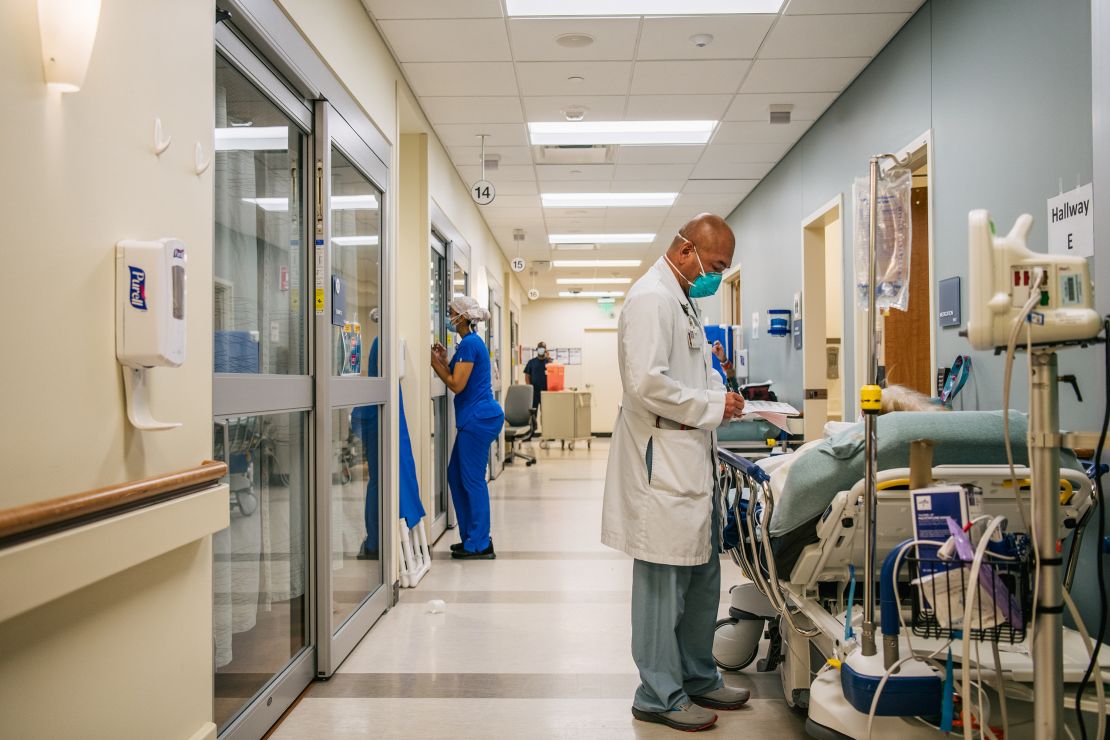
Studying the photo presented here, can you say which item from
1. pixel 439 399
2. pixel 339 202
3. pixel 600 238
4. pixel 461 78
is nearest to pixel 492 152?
pixel 461 78

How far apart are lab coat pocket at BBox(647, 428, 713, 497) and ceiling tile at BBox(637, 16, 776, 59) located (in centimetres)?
223

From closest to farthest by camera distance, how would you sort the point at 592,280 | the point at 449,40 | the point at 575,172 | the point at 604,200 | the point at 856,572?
the point at 856,572 < the point at 449,40 < the point at 575,172 < the point at 604,200 < the point at 592,280

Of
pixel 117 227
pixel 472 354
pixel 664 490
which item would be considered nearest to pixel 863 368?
pixel 472 354

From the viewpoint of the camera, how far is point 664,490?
240 centimetres

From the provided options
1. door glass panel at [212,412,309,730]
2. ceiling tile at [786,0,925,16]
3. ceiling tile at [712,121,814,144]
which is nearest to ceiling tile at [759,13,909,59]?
ceiling tile at [786,0,925,16]

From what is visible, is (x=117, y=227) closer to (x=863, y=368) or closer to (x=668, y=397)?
(x=668, y=397)

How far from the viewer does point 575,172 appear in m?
6.45

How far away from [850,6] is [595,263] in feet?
26.4

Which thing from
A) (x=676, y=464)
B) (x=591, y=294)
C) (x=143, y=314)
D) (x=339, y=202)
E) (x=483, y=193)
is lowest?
(x=676, y=464)

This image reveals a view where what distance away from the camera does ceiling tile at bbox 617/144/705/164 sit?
582 cm

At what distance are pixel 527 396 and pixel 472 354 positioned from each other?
4902 millimetres

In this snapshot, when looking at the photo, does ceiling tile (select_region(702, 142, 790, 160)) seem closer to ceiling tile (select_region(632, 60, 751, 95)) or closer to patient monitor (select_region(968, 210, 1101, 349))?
ceiling tile (select_region(632, 60, 751, 95))

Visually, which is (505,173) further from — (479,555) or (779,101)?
(479,555)

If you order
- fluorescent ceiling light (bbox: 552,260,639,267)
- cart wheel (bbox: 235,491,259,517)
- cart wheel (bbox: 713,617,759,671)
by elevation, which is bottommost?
cart wheel (bbox: 713,617,759,671)
